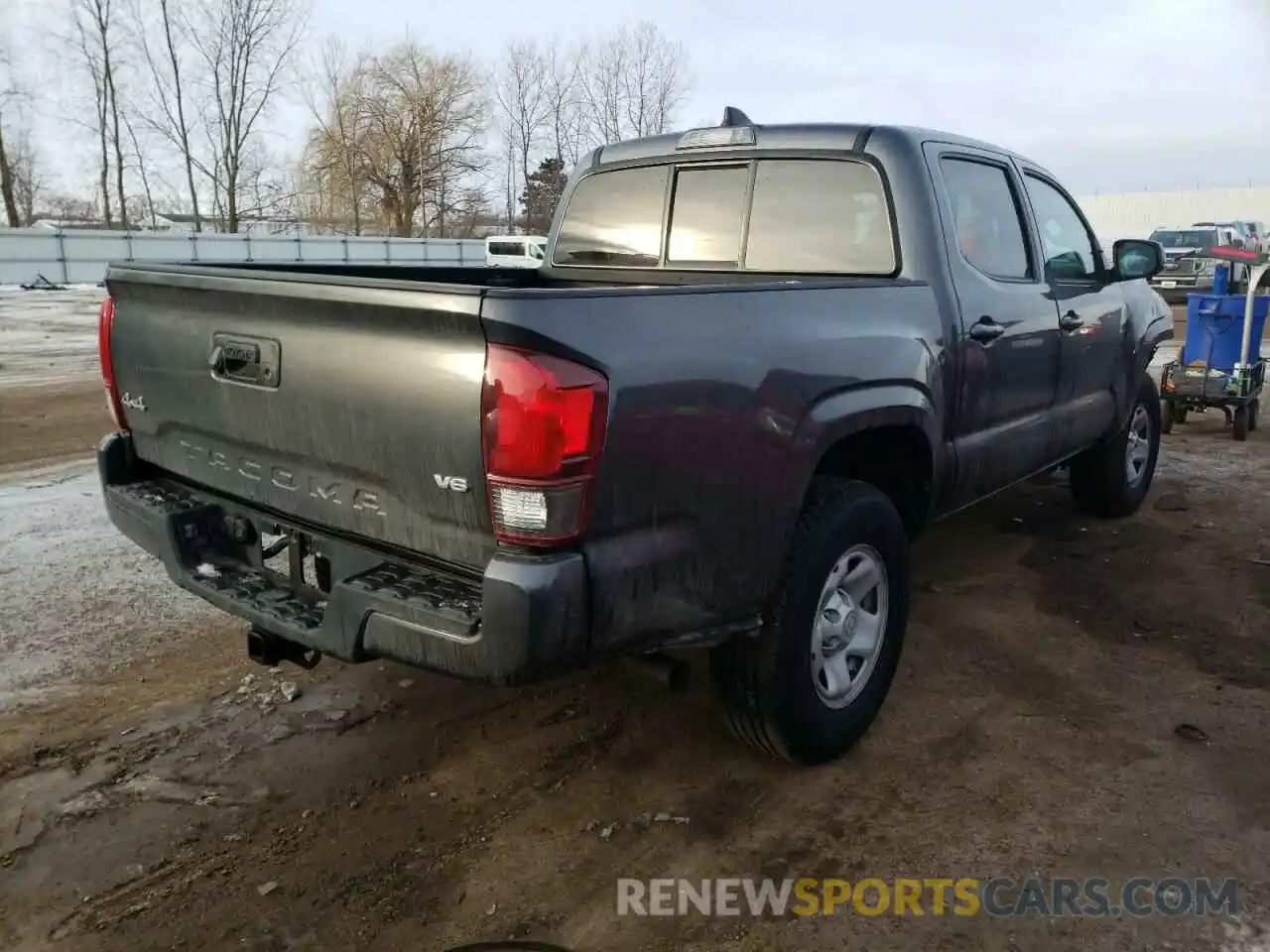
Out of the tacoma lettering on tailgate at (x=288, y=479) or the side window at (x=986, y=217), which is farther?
the side window at (x=986, y=217)

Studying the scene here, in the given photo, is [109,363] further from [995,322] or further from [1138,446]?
[1138,446]

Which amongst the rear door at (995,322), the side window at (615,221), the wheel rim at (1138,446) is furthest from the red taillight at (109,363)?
the wheel rim at (1138,446)

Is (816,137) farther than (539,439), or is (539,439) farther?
(816,137)

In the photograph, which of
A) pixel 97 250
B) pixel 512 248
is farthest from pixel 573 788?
pixel 97 250

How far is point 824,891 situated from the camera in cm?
265

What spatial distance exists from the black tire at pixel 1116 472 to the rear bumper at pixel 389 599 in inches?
171

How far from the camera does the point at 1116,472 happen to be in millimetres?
5844

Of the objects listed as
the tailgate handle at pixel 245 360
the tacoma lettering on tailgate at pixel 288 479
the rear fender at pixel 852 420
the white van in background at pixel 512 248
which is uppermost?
the white van in background at pixel 512 248

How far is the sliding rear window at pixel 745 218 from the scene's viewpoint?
377cm

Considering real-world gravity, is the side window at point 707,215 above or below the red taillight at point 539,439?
above

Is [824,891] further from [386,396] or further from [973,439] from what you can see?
[973,439]

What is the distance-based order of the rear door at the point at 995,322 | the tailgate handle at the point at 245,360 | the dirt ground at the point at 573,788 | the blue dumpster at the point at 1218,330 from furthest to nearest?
the blue dumpster at the point at 1218,330, the rear door at the point at 995,322, the tailgate handle at the point at 245,360, the dirt ground at the point at 573,788

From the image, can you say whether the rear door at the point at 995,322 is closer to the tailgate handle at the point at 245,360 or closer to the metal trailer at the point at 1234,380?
the tailgate handle at the point at 245,360

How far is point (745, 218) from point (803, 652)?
1.88m
